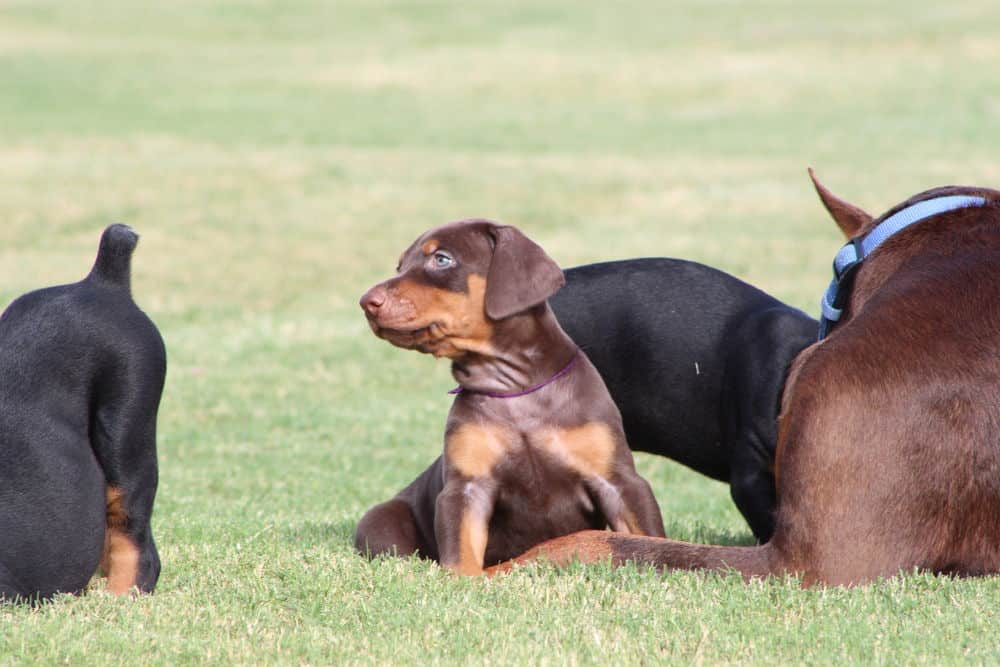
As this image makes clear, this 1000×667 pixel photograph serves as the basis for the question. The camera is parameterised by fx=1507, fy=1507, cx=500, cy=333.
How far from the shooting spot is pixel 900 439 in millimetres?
4562

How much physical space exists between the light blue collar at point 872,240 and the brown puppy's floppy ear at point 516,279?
1139mm

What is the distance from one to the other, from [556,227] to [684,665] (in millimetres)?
15677

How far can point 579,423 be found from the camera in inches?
231

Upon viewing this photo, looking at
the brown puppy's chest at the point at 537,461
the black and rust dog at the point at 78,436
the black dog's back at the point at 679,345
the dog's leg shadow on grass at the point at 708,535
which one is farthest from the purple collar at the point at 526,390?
the black and rust dog at the point at 78,436

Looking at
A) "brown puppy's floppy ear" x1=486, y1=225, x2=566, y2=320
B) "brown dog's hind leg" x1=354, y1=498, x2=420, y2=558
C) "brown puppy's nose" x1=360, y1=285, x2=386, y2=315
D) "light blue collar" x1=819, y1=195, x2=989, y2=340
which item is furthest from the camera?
"brown dog's hind leg" x1=354, y1=498, x2=420, y2=558

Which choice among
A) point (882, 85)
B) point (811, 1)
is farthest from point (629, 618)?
point (811, 1)

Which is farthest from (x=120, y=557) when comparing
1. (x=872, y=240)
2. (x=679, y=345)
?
A: (x=679, y=345)

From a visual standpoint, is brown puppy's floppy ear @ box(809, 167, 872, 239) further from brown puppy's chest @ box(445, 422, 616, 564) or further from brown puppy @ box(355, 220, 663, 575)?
A: brown puppy's chest @ box(445, 422, 616, 564)

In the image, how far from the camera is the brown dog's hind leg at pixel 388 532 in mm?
6105

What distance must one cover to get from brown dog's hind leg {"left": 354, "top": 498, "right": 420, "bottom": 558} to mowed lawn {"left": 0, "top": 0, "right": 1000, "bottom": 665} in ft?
0.46

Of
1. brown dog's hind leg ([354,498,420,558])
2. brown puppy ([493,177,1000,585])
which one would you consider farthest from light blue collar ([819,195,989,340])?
brown dog's hind leg ([354,498,420,558])

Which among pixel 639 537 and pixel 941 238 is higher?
pixel 941 238

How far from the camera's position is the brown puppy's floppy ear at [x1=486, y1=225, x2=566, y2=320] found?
5.82m

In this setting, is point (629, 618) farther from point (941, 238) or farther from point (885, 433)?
point (941, 238)
